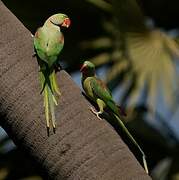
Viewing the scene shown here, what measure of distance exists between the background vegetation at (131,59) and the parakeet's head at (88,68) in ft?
7.89

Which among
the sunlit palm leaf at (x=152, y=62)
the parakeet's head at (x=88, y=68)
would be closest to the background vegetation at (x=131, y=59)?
the sunlit palm leaf at (x=152, y=62)

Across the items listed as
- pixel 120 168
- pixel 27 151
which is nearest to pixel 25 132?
pixel 27 151

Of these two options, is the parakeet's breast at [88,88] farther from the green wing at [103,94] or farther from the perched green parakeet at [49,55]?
the perched green parakeet at [49,55]

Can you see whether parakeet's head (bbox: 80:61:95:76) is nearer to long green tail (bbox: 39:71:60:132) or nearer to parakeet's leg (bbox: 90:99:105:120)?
parakeet's leg (bbox: 90:99:105:120)

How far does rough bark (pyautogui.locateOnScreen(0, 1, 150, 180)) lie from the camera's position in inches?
55.6

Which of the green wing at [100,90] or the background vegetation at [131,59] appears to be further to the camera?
the background vegetation at [131,59]

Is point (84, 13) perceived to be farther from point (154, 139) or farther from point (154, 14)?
point (154, 139)

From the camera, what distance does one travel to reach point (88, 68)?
1882 mm

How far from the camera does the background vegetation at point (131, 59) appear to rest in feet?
14.4

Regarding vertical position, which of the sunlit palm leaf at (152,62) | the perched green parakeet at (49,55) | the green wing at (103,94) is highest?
the perched green parakeet at (49,55)

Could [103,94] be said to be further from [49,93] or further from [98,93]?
[49,93]

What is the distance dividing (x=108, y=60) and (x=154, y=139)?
1.99ft

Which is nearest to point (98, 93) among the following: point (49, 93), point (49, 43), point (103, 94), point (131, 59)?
point (103, 94)

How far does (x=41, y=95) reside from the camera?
146 cm
